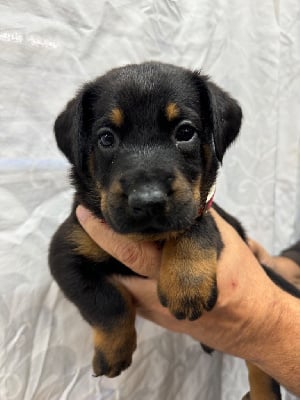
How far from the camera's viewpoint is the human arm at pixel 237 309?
4.81ft

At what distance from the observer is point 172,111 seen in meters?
1.37

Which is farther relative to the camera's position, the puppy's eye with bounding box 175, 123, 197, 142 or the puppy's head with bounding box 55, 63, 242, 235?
the puppy's eye with bounding box 175, 123, 197, 142

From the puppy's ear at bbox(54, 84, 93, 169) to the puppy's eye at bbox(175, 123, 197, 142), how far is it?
33cm

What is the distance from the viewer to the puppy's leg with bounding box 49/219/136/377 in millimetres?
1499

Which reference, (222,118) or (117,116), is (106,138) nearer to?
(117,116)

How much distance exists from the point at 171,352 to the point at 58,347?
1.95 feet

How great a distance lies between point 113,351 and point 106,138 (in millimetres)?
746

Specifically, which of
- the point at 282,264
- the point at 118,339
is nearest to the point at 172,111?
the point at 118,339

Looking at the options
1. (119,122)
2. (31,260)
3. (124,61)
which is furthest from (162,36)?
(31,260)

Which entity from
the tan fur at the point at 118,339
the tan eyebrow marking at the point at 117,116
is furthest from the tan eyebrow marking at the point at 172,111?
the tan fur at the point at 118,339

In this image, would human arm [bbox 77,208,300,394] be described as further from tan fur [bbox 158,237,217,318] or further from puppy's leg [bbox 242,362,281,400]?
puppy's leg [bbox 242,362,281,400]

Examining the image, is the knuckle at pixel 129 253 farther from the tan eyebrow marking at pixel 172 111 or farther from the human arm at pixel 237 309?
the tan eyebrow marking at pixel 172 111

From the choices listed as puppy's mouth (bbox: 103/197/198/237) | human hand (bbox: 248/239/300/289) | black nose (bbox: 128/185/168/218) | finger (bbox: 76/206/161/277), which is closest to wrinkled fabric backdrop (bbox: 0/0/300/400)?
human hand (bbox: 248/239/300/289)

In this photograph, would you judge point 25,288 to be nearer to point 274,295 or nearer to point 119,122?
point 119,122
